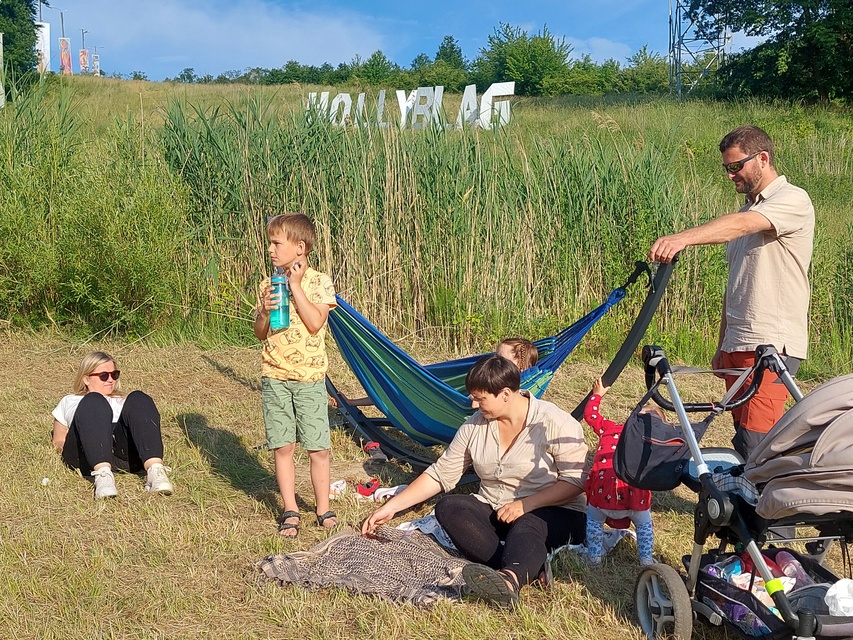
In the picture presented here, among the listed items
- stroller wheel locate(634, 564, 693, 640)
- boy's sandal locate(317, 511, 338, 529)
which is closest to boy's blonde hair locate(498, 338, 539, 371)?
boy's sandal locate(317, 511, 338, 529)

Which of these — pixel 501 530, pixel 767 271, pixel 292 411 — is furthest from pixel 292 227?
pixel 767 271

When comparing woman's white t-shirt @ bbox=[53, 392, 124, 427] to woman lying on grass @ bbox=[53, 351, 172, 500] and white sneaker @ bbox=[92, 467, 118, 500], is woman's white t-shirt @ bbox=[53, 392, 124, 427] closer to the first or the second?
woman lying on grass @ bbox=[53, 351, 172, 500]

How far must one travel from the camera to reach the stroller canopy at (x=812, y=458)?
2191mm

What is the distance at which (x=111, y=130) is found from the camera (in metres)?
7.89

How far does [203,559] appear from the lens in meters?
3.56

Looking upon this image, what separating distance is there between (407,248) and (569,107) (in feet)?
52.2

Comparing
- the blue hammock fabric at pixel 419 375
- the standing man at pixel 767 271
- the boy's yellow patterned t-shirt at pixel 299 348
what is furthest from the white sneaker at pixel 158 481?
the standing man at pixel 767 271

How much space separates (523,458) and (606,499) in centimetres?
36

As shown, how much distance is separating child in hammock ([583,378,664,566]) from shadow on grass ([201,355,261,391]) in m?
3.39

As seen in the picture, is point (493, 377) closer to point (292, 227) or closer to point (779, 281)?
point (292, 227)

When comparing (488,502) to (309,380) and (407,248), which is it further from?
(407,248)

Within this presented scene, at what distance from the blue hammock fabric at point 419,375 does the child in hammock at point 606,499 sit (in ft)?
1.89

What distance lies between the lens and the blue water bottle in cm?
350

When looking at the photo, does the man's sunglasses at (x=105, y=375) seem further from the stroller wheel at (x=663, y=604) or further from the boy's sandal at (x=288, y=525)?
the stroller wheel at (x=663, y=604)
